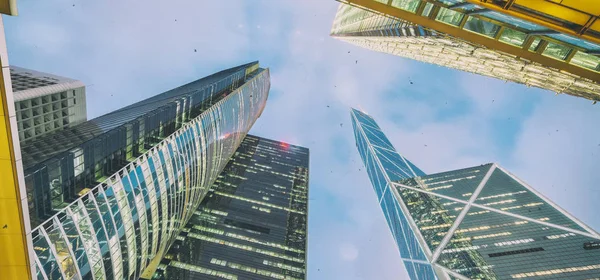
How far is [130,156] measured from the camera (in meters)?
42.3

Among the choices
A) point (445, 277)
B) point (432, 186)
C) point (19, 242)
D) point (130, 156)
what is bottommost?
point (445, 277)

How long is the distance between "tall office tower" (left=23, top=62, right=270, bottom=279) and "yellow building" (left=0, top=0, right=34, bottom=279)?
1736cm

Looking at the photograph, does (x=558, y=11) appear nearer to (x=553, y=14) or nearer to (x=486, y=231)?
(x=553, y=14)

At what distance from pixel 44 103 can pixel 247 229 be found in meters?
57.7

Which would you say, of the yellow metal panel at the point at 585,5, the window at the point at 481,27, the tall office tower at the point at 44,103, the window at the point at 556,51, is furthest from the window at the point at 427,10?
the tall office tower at the point at 44,103

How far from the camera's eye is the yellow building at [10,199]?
21.2 feet

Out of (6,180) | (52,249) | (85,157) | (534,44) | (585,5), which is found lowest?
(52,249)

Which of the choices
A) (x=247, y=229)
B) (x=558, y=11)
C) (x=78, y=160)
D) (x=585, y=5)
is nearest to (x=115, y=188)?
(x=78, y=160)

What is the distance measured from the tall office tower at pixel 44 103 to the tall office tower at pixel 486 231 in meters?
95.8

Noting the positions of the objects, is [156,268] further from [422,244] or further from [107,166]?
[422,244]

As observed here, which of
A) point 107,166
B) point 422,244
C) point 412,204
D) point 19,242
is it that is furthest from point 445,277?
point 19,242

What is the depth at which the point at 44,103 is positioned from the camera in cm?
7056

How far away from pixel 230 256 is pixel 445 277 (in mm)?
51573

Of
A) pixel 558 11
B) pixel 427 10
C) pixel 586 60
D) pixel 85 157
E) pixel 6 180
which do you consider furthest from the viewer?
pixel 85 157
